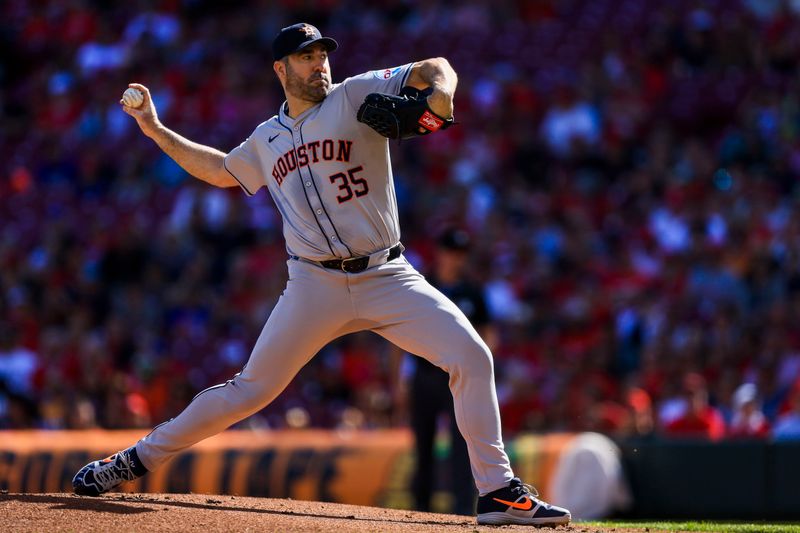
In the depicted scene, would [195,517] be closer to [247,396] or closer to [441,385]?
[247,396]

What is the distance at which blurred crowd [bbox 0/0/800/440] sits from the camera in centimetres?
1092

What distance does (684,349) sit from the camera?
10.7 meters

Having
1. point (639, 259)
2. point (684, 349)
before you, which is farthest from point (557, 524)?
point (639, 259)

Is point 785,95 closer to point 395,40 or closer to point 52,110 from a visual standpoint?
point 395,40

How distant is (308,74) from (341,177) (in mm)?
506

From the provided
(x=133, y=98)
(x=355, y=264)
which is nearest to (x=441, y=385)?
(x=355, y=264)

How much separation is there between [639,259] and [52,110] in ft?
30.2

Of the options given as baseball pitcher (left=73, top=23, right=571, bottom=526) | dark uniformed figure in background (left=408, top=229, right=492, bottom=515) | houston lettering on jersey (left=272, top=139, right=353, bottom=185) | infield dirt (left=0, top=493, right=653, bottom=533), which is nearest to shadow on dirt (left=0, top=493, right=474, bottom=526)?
infield dirt (left=0, top=493, right=653, bottom=533)

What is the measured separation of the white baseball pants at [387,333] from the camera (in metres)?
5.41

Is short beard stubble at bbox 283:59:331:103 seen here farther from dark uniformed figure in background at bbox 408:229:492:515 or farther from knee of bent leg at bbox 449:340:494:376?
dark uniformed figure in background at bbox 408:229:492:515

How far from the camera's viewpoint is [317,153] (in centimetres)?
546

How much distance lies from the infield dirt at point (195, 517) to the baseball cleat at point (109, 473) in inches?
2.5

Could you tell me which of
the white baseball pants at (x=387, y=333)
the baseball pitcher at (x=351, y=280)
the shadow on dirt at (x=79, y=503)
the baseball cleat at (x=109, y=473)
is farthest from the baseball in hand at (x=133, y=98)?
the shadow on dirt at (x=79, y=503)

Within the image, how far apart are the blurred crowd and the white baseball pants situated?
4.58m
